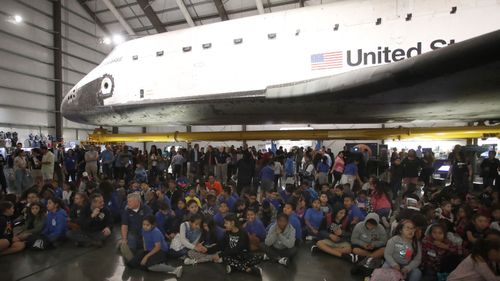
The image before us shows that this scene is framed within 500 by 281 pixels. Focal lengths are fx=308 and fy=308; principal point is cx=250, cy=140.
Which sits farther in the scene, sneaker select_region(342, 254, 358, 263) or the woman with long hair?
sneaker select_region(342, 254, 358, 263)

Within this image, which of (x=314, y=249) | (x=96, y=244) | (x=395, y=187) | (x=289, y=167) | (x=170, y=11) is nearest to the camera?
(x=314, y=249)

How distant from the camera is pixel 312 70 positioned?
4.73m

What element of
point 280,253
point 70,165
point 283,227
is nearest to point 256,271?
point 280,253

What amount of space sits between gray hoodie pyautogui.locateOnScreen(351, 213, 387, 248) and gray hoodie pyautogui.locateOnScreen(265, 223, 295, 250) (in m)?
0.92

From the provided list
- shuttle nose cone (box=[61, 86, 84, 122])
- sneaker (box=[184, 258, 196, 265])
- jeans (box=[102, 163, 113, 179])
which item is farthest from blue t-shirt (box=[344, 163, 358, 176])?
jeans (box=[102, 163, 113, 179])

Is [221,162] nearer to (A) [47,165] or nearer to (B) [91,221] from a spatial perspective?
(A) [47,165]

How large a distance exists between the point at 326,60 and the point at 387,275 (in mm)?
2995

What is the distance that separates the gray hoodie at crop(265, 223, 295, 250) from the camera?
440 centimetres

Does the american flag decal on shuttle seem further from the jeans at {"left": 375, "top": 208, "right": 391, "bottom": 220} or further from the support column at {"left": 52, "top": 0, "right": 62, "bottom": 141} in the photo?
the support column at {"left": 52, "top": 0, "right": 62, "bottom": 141}

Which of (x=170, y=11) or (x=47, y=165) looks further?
(x=170, y=11)

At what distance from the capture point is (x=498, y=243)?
9.71 ft

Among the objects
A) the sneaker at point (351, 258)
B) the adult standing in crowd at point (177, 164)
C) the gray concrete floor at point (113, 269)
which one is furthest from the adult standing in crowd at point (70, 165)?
the sneaker at point (351, 258)

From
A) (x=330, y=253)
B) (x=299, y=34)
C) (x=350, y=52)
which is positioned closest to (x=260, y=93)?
(x=299, y=34)

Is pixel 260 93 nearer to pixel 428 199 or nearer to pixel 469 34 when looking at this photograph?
pixel 469 34
